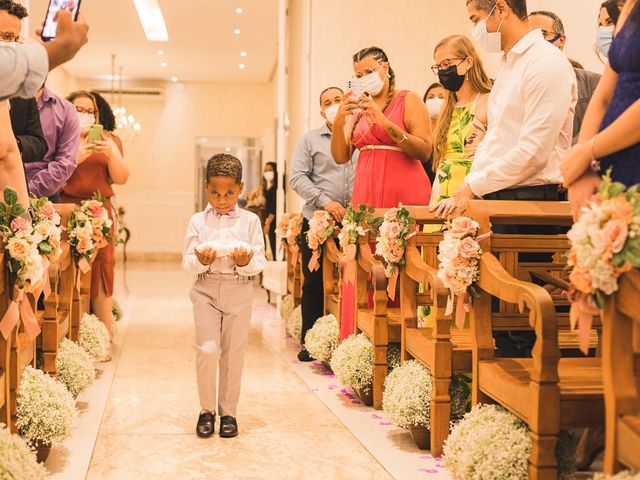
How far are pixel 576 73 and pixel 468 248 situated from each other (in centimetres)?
168

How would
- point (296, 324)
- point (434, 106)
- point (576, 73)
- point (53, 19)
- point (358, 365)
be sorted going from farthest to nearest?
1. point (296, 324)
2. point (434, 106)
3. point (358, 365)
4. point (576, 73)
5. point (53, 19)

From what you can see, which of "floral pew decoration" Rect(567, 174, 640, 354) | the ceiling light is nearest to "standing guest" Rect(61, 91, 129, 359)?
"floral pew decoration" Rect(567, 174, 640, 354)

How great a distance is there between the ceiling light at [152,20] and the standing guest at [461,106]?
8.93 meters

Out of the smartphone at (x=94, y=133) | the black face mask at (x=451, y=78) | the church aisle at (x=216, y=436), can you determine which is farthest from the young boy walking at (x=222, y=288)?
the smartphone at (x=94, y=133)

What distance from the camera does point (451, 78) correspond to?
4375mm

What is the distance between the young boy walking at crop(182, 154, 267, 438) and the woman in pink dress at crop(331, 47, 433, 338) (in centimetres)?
116

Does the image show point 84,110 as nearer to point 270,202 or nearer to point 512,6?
point 512,6

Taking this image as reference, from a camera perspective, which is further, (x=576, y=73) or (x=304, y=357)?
(x=304, y=357)

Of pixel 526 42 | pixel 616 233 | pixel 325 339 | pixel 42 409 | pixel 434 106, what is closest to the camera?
pixel 616 233

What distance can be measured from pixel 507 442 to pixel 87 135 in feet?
13.5

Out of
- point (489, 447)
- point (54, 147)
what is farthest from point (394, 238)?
point (54, 147)

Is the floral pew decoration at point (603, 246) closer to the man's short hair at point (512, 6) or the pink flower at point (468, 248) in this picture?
the pink flower at point (468, 248)

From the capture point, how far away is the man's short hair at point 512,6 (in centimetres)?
360

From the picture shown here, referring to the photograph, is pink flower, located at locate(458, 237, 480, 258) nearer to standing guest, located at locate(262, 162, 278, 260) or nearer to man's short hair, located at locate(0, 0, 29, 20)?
man's short hair, located at locate(0, 0, 29, 20)
